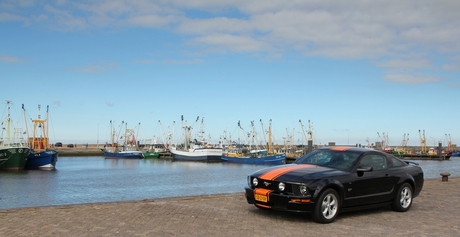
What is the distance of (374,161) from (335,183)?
1707mm

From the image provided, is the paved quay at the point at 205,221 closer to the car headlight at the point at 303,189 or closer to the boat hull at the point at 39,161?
the car headlight at the point at 303,189

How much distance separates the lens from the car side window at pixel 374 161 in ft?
32.0

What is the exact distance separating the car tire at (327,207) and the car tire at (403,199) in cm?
201

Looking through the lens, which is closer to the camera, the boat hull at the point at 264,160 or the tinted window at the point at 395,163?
the tinted window at the point at 395,163

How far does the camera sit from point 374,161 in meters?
10.0

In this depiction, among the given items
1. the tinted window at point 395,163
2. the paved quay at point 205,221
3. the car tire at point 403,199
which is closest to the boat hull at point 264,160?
the tinted window at point 395,163

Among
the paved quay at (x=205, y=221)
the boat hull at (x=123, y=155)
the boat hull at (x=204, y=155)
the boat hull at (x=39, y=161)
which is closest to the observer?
the paved quay at (x=205, y=221)

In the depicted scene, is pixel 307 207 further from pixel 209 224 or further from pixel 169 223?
pixel 169 223

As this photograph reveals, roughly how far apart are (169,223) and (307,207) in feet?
8.56

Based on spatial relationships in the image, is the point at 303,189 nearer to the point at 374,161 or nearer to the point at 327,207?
the point at 327,207

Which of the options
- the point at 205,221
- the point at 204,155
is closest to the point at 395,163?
the point at 205,221

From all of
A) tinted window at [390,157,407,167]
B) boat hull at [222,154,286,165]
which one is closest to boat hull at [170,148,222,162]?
boat hull at [222,154,286,165]

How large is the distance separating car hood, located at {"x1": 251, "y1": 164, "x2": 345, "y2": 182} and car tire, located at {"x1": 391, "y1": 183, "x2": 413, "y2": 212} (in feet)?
5.93

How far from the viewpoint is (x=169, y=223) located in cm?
830
